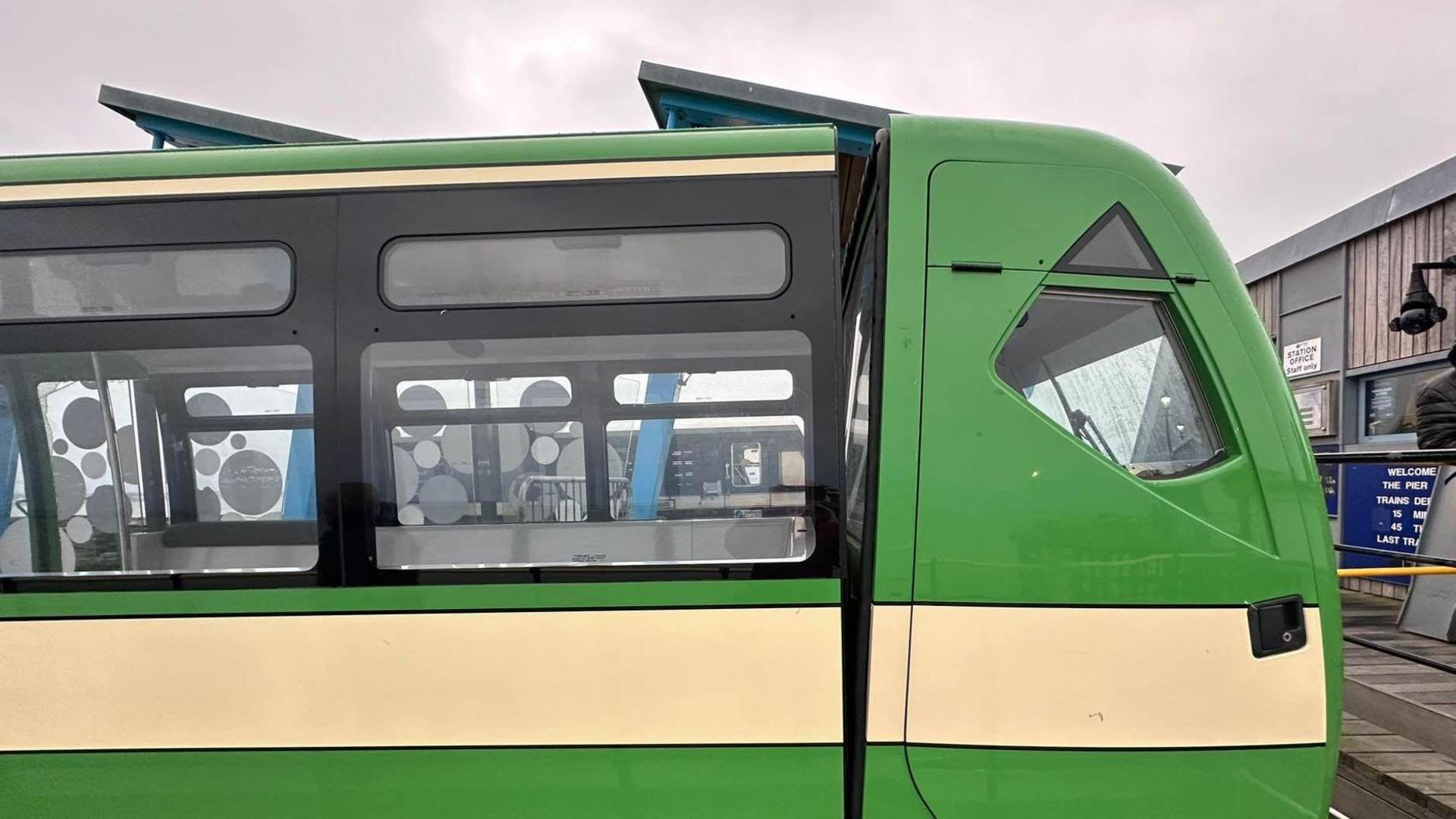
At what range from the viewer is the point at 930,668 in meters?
1.99

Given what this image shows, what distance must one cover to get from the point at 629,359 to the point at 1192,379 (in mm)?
1689

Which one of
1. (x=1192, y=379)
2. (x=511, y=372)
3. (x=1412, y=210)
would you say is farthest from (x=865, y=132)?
(x=1412, y=210)

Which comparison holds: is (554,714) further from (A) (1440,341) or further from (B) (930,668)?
(A) (1440,341)

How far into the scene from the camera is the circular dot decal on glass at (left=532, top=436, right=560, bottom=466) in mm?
2146

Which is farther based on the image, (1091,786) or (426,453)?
(426,453)

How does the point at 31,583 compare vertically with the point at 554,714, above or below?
above

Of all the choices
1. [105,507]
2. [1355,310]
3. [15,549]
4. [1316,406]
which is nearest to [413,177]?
[105,507]

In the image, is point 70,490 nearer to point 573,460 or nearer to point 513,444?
point 513,444

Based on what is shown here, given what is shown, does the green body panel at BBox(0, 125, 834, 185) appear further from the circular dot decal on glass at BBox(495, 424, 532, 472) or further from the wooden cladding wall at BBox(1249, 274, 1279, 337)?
the wooden cladding wall at BBox(1249, 274, 1279, 337)

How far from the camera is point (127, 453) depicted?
2.28 m

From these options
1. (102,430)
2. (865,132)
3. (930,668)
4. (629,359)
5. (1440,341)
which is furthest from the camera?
(1440,341)

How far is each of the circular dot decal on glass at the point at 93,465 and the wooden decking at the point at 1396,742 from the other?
5.01 meters

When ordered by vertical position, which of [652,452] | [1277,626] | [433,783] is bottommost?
[433,783]

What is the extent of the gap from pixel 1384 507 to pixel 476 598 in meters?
9.77
